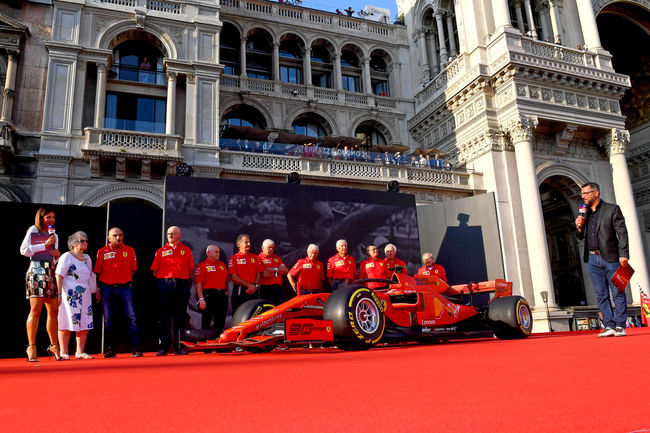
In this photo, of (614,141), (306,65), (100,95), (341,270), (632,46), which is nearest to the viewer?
(341,270)

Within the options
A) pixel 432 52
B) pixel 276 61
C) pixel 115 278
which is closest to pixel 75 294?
pixel 115 278

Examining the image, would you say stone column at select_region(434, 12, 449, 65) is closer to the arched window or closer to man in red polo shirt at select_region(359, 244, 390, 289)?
the arched window

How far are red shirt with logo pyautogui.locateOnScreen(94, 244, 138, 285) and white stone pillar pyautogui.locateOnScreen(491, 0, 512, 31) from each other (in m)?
21.2

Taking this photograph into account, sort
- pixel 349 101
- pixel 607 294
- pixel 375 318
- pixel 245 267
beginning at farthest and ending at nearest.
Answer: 1. pixel 349 101
2. pixel 245 267
3. pixel 607 294
4. pixel 375 318

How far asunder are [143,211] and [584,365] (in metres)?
8.53

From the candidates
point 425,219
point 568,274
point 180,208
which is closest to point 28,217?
point 180,208

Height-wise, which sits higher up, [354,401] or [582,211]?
[582,211]

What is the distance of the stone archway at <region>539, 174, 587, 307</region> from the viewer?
2420 cm

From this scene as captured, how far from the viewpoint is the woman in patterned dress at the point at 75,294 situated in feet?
21.9

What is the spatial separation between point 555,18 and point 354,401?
2871cm

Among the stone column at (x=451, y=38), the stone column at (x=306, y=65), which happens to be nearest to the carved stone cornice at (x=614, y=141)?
the stone column at (x=451, y=38)

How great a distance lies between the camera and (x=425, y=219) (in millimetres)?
13945

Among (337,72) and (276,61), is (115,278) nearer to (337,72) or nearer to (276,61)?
(276,61)

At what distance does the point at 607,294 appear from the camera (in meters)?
6.48
